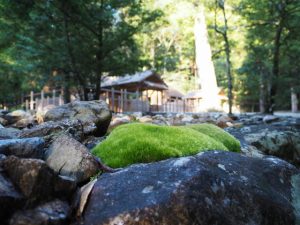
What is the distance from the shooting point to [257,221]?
84.8 inches

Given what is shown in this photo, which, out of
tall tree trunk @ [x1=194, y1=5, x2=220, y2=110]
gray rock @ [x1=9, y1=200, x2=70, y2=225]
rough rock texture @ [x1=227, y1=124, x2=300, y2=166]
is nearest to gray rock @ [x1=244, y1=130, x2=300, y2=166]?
rough rock texture @ [x1=227, y1=124, x2=300, y2=166]

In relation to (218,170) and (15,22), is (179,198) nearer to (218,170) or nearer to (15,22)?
(218,170)

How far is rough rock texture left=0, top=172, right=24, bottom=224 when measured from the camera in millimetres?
1768

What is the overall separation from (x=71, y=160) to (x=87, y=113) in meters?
2.09

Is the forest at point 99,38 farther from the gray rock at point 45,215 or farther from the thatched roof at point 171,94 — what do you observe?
the thatched roof at point 171,94

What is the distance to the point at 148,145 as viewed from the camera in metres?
3.06

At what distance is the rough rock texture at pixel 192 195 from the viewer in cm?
196

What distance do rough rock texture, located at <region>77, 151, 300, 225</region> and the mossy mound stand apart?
404 millimetres

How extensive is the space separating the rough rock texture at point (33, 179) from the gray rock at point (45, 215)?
2.2 inches

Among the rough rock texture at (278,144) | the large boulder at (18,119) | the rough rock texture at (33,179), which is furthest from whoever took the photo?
the large boulder at (18,119)

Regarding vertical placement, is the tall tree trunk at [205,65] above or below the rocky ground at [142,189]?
above

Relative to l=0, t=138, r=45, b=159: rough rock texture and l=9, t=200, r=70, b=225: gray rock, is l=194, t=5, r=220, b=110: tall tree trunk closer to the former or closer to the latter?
l=0, t=138, r=45, b=159: rough rock texture

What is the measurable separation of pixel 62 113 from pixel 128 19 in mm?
7523

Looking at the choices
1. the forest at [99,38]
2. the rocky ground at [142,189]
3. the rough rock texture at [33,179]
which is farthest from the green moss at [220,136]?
the forest at [99,38]
